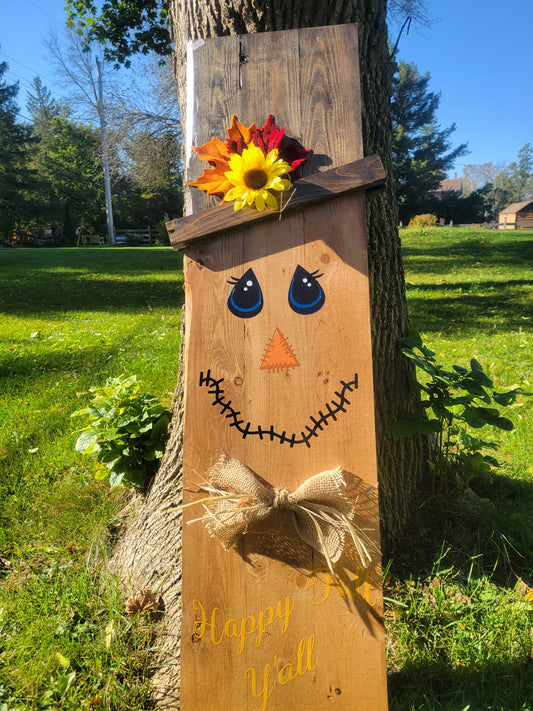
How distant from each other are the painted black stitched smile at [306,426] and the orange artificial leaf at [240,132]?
2.61 ft

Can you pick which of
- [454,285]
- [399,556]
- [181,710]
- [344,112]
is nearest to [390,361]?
[399,556]

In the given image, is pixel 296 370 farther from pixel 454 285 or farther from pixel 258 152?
pixel 454 285

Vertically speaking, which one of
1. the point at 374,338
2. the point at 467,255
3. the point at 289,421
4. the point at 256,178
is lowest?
the point at 289,421

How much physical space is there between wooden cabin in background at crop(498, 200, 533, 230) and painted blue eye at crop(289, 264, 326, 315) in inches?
1388

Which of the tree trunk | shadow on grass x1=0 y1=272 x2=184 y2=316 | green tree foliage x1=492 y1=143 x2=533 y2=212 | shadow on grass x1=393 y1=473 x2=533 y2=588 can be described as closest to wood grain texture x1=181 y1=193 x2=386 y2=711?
the tree trunk

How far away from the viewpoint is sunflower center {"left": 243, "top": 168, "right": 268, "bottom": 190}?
4.85ft

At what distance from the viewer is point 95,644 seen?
173 cm

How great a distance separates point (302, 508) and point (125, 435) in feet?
3.49

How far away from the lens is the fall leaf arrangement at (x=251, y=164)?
1.47 meters

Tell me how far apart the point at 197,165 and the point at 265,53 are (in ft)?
1.48

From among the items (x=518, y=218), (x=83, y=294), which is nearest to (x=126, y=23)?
(x=83, y=294)

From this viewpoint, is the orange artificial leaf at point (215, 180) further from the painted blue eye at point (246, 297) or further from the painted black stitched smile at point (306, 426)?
the painted black stitched smile at point (306, 426)

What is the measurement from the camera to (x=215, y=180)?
1.53 meters

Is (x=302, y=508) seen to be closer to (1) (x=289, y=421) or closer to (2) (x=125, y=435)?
(1) (x=289, y=421)
